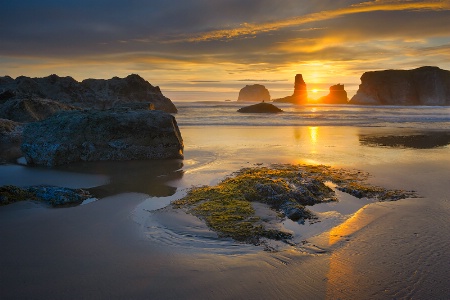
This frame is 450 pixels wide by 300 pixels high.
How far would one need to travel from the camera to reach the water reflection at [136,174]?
22.8 feet

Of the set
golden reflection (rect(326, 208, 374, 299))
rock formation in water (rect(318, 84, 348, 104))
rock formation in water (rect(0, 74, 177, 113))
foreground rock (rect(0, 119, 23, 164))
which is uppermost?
rock formation in water (rect(318, 84, 348, 104))

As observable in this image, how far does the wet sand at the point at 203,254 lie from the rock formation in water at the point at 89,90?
2617cm

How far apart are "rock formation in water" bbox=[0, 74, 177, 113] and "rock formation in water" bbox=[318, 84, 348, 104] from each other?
317 ft

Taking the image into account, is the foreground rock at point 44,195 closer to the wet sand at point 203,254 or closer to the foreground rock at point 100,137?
the wet sand at point 203,254

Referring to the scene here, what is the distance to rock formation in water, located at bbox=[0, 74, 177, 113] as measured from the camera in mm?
34469

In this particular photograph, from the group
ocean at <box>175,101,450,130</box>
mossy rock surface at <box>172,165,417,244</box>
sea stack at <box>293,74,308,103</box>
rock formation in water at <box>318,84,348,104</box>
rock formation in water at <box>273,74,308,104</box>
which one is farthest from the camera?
sea stack at <box>293,74,308,103</box>

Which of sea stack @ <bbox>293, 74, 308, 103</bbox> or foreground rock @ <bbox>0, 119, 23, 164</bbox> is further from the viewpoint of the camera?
sea stack @ <bbox>293, 74, 308, 103</bbox>

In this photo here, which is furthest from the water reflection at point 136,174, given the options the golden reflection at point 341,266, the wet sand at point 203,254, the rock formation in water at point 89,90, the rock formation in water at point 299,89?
the rock formation in water at point 299,89

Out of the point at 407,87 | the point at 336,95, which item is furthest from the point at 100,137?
the point at 336,95

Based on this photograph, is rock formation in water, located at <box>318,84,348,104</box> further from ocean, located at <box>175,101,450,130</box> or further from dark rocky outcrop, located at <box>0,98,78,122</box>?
dark rocky outcrop, located at <box>0,98,78,122</box>

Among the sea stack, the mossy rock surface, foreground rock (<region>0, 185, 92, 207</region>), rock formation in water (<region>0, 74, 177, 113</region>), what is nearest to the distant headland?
the sea stack

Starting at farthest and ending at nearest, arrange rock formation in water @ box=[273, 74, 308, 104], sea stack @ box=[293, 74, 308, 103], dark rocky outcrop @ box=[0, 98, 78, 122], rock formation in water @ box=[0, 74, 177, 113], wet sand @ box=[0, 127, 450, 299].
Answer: sea stack @ box=[293, 74, 308, 103], rock formation in water @ box=[273, 74, 308, 104], rock formation in water @ box=[0, 74, 177, 113], dark rocky outcrop @ box=[0, 98, 78, 122], wet sand @ box=[0, 127, 450, 299]

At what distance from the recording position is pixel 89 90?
3906 centimetres

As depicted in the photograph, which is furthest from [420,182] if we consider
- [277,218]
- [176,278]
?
[176,278]
